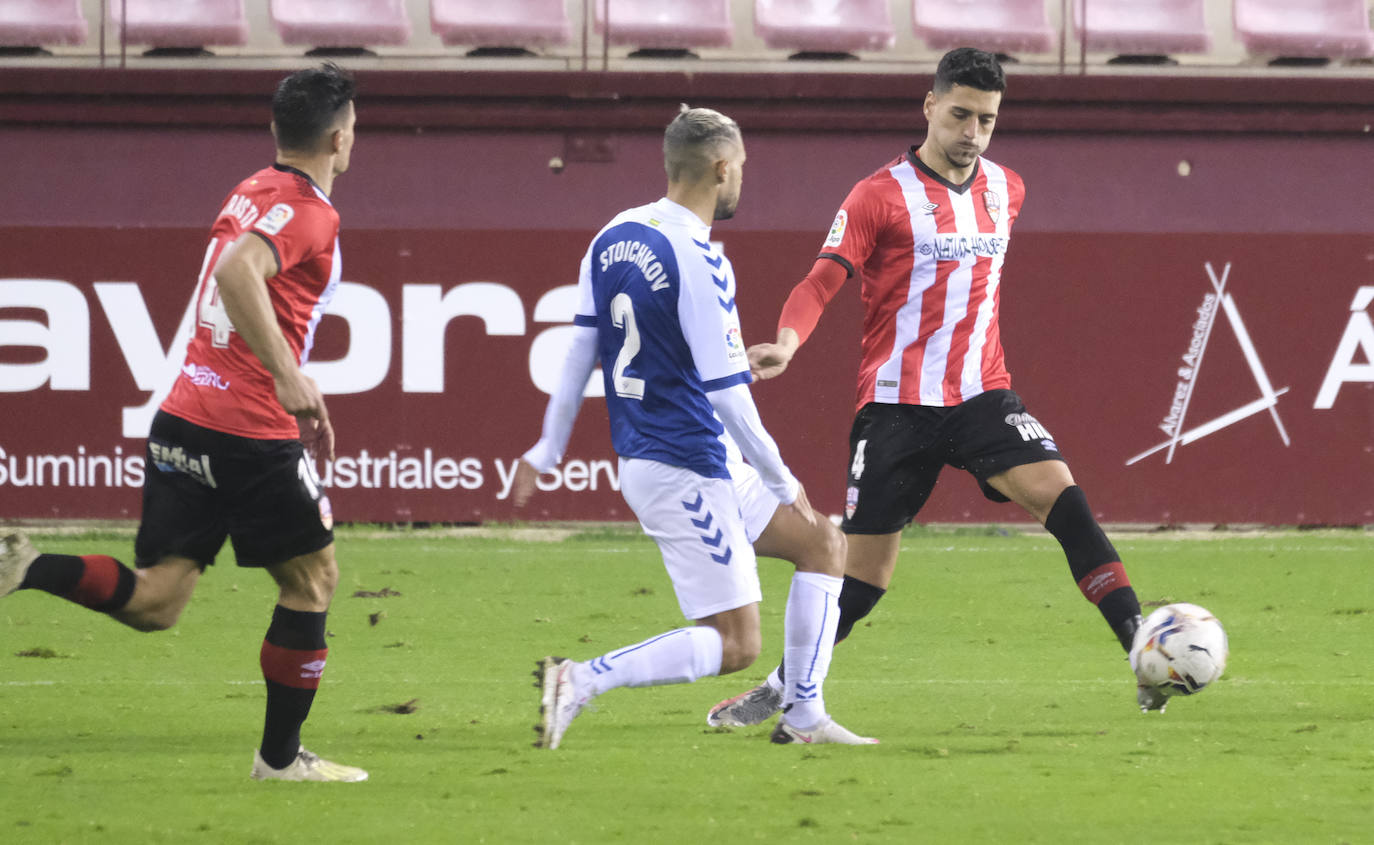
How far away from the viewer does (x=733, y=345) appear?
4.44m

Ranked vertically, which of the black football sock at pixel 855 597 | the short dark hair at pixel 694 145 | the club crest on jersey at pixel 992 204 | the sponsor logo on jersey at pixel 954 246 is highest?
the short dark hair at pixel 694 145

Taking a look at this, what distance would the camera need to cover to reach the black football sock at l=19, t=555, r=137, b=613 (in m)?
4.48

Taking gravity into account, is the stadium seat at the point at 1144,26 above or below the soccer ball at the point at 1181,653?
above

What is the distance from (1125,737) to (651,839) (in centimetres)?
188

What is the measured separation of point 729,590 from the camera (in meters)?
4.60

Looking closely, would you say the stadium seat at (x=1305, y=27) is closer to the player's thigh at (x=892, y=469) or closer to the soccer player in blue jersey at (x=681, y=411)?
the player's thigh at (x=892, y=469)

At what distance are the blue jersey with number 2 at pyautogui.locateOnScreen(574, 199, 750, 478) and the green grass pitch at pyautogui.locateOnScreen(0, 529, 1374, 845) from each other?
2.94 feet

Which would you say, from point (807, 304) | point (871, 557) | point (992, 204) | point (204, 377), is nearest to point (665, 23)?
point (992, 204)

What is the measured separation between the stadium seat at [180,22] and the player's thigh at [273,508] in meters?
9.89

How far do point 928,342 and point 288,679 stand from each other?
2.26 meters

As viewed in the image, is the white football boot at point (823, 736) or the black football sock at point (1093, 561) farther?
the black football sock at point (1093, 561)

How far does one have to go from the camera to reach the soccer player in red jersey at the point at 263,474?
4.45 meters

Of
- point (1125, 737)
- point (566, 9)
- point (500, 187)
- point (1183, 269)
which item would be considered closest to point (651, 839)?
point (1125, 737)

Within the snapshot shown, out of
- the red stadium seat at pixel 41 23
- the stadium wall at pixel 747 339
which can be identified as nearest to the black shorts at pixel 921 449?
the stadium wall at pixel 747 339
